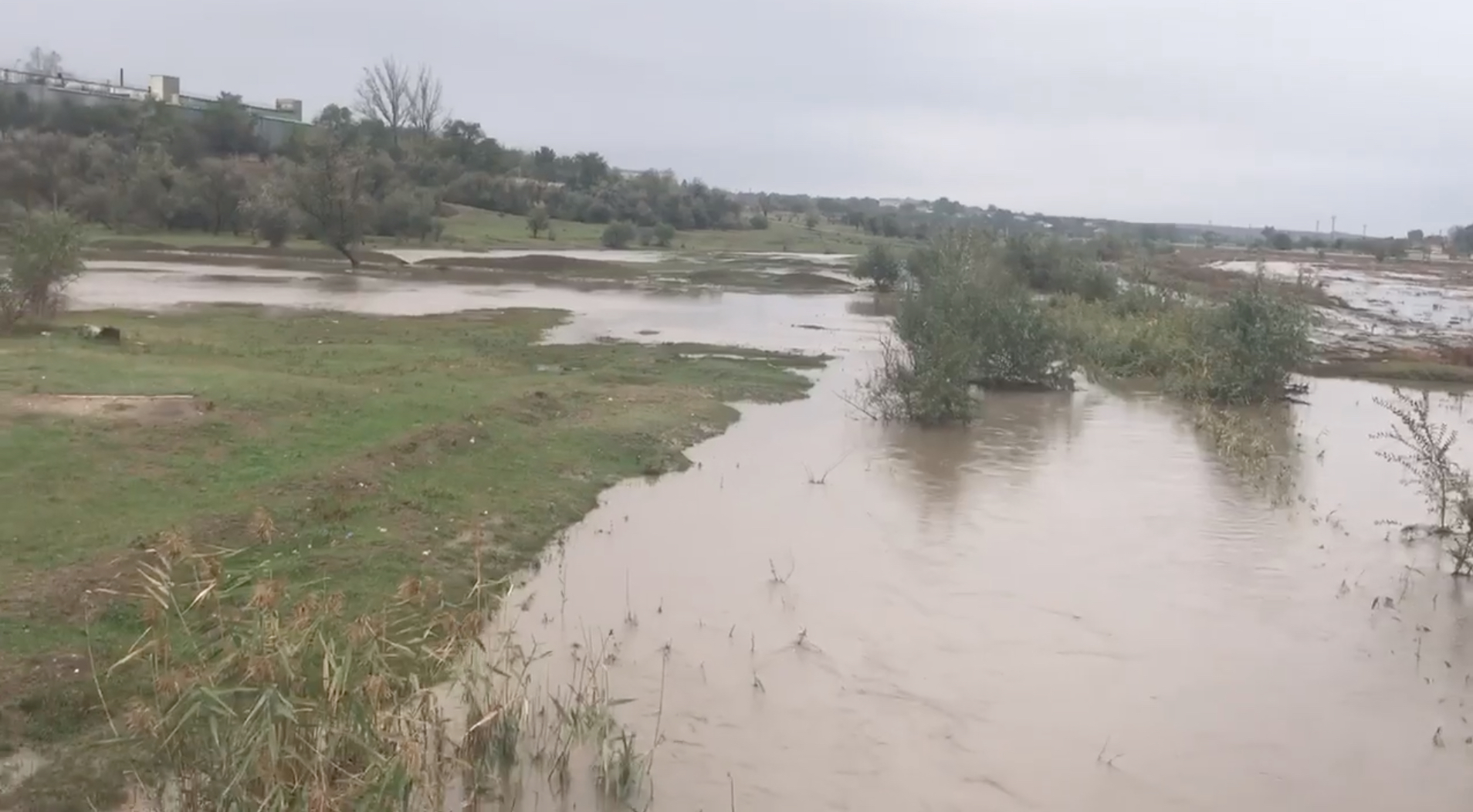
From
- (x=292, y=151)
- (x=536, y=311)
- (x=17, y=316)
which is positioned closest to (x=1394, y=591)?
(x=17, y=316)

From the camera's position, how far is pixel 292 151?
79.8 metres

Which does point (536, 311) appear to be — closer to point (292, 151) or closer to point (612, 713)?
point (612, 713)

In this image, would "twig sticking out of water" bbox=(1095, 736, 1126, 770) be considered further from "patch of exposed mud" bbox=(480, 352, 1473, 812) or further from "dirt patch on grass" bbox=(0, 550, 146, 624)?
"dirt patch on grass" bbox=(0, 550, 146, 624)

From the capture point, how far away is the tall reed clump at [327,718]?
5352mm

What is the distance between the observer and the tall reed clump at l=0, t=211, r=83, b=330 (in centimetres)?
1980

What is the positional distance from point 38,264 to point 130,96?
91294mm

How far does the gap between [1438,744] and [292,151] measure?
8129 cm

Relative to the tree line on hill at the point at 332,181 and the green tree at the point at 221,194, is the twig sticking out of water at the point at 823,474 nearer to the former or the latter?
the tree line on hill at the point at 332,181

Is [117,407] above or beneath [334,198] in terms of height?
beneath

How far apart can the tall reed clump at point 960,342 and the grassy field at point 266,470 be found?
273 centimetres

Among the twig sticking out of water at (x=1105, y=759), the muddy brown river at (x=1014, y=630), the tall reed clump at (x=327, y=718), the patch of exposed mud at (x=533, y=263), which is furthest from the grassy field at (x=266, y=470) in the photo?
the patch of exposed mud at (x=533, y=263)

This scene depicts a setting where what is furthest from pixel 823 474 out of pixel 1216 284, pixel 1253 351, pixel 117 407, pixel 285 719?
pixel 1216 284

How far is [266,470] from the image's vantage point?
37.3ft

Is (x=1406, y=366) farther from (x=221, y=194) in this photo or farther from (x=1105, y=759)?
(x=221, y=194)
